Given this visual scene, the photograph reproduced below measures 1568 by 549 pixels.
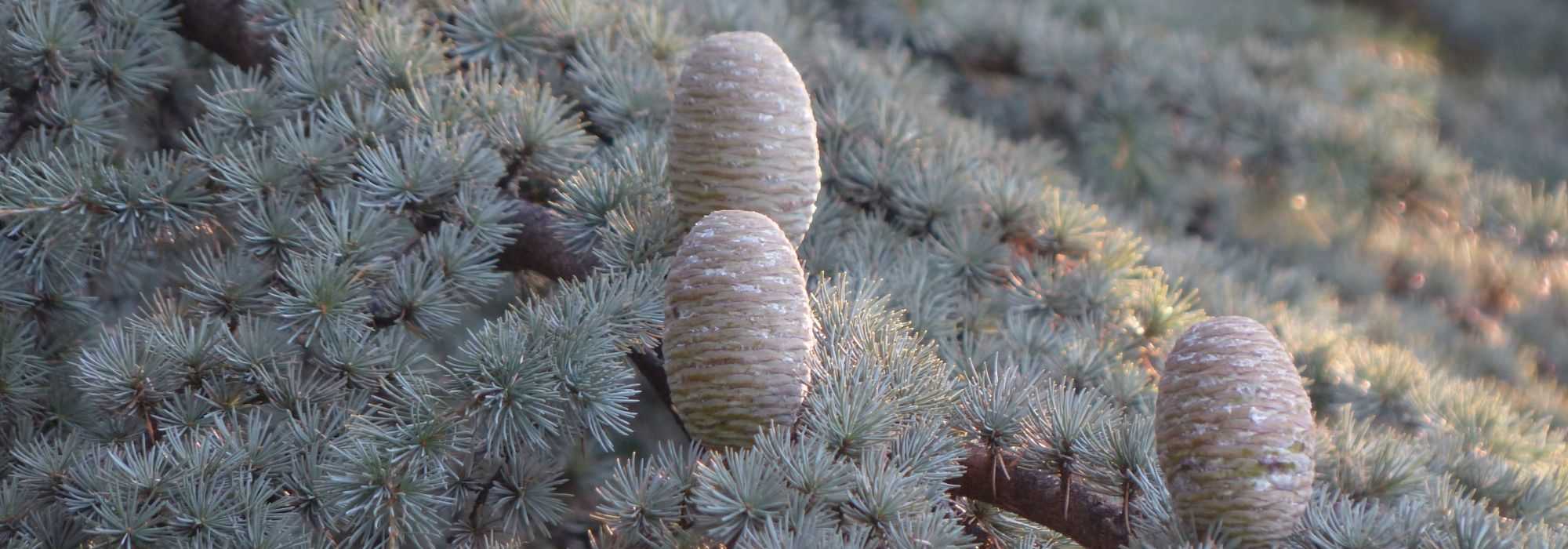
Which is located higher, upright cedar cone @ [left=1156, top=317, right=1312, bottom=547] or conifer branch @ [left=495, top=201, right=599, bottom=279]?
upright cedar cone @ [left=1156, top=317, right=1312, bottom=547]

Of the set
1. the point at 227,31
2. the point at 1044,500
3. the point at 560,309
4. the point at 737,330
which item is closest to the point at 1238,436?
the point at 1044,500

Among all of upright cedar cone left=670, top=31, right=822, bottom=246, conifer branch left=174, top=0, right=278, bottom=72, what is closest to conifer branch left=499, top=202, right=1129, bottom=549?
upright cedar cone left=670, top=31, right=822, bottom=246

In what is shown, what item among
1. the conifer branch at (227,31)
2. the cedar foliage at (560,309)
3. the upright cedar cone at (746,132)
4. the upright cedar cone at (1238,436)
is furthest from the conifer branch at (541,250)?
the upright cedar cone at (1238,436)

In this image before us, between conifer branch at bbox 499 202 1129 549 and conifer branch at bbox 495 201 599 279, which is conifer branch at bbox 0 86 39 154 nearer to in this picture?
conifer branch at bbox 495 201 599 279

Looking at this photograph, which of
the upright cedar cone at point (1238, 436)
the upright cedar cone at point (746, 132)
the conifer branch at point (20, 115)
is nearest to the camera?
the upright cedar cone at point (1238, 436)

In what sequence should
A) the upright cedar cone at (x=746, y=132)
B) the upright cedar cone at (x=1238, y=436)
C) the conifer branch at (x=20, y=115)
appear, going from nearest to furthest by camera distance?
the upright cedar cone at (x=1238, y=436) < the upright cedar cone at (x=746, y=132) < the conifer branch at (x=20, y=115)

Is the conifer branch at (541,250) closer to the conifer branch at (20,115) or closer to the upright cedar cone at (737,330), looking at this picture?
the upright cedar cone at (737,330)
